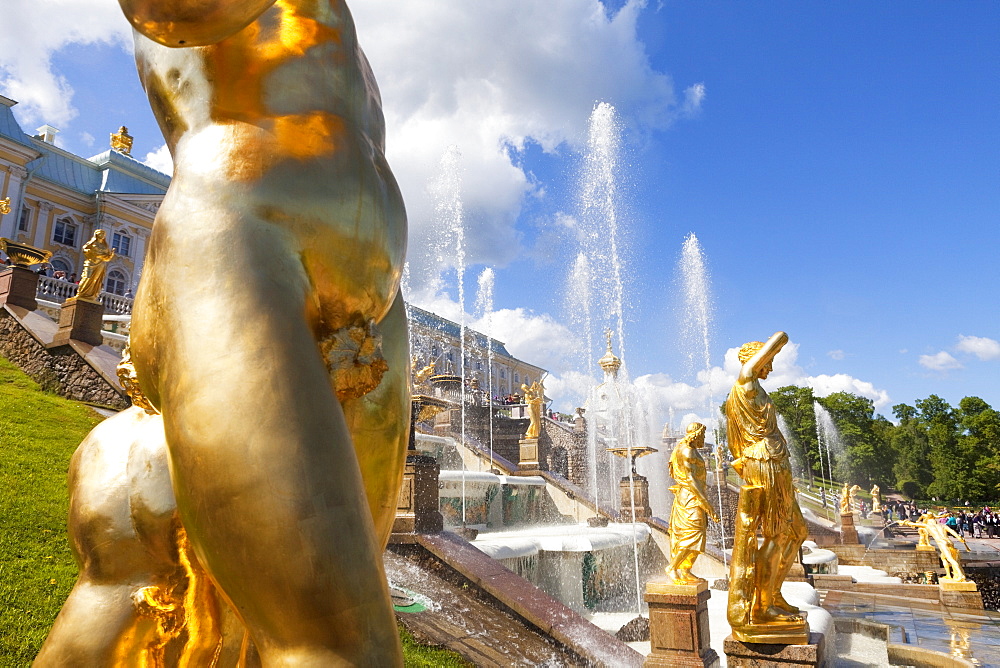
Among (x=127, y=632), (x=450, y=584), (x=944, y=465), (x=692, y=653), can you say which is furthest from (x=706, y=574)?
(x=944, y=465)

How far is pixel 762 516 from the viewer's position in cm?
649

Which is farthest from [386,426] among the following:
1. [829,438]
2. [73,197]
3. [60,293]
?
[829,438]

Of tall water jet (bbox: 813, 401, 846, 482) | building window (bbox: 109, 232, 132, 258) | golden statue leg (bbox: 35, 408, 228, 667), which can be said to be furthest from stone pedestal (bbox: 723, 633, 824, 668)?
tall water jet (bbox: 813, 401, 846, 482)

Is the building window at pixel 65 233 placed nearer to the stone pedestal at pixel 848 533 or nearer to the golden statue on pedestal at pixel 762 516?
the stone pedestal at pixel 848 533

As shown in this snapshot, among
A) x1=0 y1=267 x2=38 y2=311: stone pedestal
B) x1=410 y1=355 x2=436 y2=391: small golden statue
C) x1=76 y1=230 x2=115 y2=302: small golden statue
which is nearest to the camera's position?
x1=76 y1=230 x2=115 y2=302: small golden statue

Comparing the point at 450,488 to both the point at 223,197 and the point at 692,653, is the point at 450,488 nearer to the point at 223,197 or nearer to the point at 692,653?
the point at 692,653

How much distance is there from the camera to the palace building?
36.5 m

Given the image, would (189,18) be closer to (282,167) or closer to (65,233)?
(282,167)

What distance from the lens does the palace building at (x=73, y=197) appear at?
3646 centimetres

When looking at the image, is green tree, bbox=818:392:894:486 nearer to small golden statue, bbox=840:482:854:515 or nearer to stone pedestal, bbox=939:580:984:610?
small golden statue, bbox=840:482:854:515

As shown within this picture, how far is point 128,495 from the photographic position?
1238mm

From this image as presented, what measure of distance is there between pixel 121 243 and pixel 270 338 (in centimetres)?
4695

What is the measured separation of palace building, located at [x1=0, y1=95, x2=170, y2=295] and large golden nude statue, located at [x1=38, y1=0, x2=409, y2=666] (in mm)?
41774

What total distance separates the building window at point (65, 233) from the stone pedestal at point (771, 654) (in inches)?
1712
